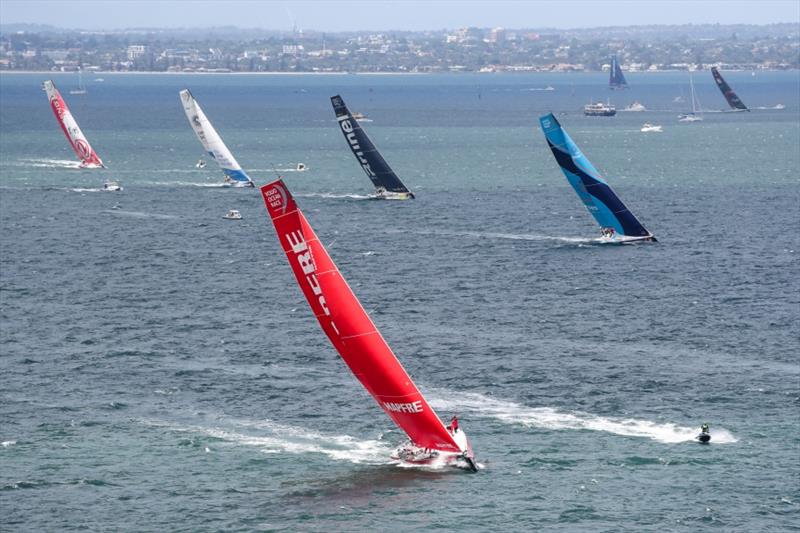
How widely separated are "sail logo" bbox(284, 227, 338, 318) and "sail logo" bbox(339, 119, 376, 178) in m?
98.2

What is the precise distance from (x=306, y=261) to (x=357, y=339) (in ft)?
14.2

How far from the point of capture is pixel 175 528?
197ft

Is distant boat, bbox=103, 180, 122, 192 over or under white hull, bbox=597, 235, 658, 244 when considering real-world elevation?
under

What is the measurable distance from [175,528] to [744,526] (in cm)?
2375

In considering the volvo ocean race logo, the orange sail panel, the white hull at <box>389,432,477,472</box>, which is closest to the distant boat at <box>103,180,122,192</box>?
the orange sail panel

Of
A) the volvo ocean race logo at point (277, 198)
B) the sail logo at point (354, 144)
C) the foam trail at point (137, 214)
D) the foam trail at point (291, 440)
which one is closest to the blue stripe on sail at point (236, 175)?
the sail logo at point (354, 144)

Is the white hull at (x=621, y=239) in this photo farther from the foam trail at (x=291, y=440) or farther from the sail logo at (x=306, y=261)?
the sail logo at (x=306, y=261)

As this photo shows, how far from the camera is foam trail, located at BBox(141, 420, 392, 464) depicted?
69.1 meters

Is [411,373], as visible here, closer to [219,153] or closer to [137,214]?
[137,214]

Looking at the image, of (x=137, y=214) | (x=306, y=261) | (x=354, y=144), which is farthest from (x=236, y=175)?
(x=306, y=261)

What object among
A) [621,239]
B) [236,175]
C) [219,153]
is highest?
[219,153]

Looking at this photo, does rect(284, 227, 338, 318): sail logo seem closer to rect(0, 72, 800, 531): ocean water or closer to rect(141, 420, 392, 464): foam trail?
rect(141, 420, 392, 464): foam trail

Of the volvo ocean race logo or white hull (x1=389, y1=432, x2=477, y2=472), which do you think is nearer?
the volvo ocean race logo

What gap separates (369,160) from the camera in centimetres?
16550
